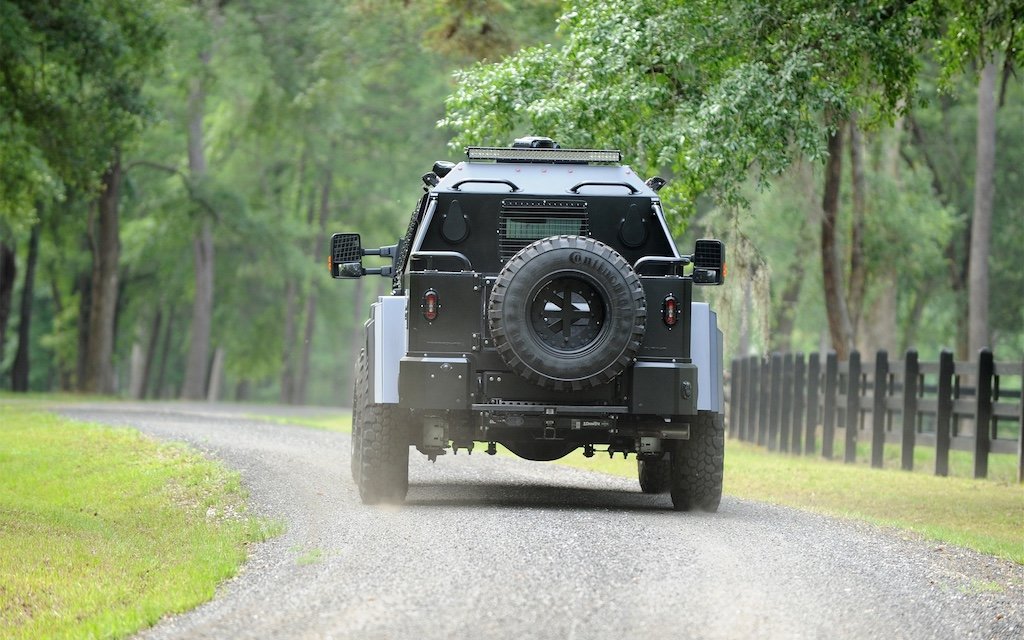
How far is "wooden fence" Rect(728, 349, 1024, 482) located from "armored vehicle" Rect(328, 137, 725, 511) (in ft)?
24.9

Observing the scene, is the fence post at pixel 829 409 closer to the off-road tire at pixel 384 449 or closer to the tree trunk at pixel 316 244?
the off-road tire at pixel 384 449

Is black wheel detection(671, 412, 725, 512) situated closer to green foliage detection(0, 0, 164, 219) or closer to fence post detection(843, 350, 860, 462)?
fence post detection(843, 350, 860, 462)

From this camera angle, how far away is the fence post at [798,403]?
23.0 metres

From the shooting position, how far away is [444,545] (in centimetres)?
884

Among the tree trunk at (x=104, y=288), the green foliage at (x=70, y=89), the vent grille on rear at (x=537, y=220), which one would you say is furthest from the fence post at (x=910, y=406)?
the tree trunk at (x=104, y=288)

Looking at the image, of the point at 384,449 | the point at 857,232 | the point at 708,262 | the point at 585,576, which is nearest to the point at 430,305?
the point at 384,449

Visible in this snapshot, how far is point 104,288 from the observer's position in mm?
36562

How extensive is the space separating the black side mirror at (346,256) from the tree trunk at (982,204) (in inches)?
741

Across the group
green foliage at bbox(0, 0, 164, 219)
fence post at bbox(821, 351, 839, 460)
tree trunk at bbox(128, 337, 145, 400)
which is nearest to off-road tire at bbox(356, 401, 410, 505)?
fence post at bbox(821, 351, 839, 460)

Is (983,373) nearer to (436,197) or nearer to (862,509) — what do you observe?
(862,509)

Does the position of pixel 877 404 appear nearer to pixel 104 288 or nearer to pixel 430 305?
pixel 430 305

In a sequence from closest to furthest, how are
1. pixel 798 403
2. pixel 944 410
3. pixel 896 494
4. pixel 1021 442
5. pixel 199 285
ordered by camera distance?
pixel 896 494 < pixel 1021 442 < pixel 944 410 < pixel 798 403 < pixel 199 285

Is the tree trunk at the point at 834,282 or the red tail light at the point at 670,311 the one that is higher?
the tree trunk at the point at 834,282

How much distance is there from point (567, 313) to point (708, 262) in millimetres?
1430
